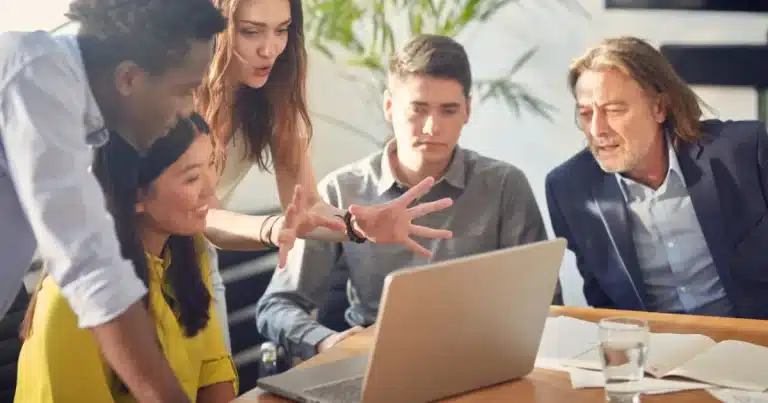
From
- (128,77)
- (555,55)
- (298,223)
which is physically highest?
(128,77)

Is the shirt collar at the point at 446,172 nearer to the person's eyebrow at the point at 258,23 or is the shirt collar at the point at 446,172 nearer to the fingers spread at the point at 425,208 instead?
the fingers spread at the point at 425,208

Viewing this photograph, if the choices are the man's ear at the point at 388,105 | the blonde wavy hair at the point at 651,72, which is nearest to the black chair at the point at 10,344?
the man's ear at the point at 388,105

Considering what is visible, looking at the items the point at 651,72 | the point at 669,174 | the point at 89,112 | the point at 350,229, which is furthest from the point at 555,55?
the point at 89,112

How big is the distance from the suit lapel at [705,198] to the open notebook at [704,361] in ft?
1.99

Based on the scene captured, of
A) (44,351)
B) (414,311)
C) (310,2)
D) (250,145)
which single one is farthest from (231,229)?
(310,2)

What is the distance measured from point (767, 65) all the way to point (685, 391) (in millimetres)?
1730

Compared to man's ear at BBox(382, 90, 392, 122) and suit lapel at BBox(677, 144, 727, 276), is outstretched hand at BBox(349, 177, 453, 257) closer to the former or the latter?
man's ear at BBox(382, 90, 392, 122)

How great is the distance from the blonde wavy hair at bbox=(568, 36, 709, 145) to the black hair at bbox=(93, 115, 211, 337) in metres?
1.11

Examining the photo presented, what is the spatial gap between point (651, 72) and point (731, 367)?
3.34ft

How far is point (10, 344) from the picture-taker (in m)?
1.37

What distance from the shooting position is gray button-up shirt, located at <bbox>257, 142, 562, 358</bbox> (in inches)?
79.3

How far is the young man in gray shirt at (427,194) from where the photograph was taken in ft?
6.75

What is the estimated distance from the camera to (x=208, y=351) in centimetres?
156

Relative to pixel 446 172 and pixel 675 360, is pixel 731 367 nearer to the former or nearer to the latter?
pixel 675 360
